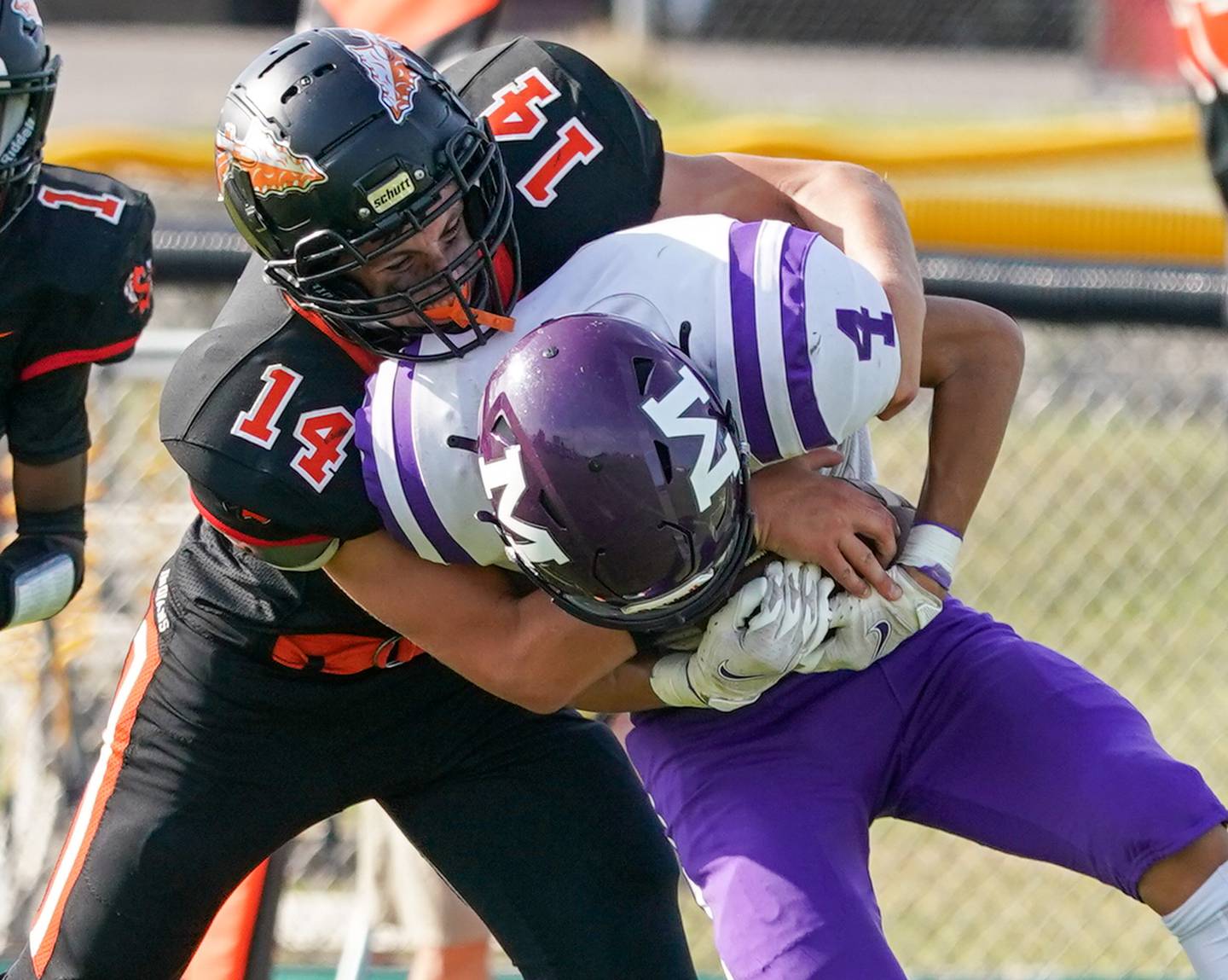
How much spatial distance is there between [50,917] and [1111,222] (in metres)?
3.02

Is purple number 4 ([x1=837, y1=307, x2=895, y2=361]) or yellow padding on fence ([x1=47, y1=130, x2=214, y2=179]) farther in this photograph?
yellow padding on fence ([x1=47, y1=130, x2=214, y2=179])

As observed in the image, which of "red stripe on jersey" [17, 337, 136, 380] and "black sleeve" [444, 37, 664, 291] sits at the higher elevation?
"black sleeve" [444, 37, 664, 291]

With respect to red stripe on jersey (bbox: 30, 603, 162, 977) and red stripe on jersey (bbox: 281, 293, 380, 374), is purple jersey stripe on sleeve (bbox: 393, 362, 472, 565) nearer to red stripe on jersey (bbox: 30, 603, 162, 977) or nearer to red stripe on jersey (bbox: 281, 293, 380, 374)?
red stripe on jersey (bbox: 281, 293, 380, 374)

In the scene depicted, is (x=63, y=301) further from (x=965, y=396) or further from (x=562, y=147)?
(x=965, y=396)

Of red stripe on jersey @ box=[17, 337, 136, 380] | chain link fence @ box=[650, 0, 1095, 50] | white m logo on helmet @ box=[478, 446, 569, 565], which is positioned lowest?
chain link fence @ box=[650, 0, 1095, 50]

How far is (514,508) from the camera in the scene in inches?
84.4

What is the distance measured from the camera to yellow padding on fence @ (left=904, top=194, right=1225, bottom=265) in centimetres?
445

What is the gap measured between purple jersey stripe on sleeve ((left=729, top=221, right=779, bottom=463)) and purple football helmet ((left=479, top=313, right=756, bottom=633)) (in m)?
0.06

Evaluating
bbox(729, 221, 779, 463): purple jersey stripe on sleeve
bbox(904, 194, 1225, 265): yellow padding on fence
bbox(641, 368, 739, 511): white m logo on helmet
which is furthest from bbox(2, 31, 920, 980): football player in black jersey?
bbox(904, 194, 1225, 265): yellow padding on fence

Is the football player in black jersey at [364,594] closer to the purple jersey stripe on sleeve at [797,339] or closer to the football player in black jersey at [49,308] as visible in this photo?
the purple jersey stripe on sleeve at [797,339]

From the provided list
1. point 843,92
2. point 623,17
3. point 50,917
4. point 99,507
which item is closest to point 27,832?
point 99,507

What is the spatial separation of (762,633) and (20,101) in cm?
151

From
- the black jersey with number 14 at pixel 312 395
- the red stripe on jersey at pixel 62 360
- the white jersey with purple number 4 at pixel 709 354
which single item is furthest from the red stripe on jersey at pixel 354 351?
the red stripe on jersey at pixel 62 360

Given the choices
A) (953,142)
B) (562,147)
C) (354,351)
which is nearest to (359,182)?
(354,351)
